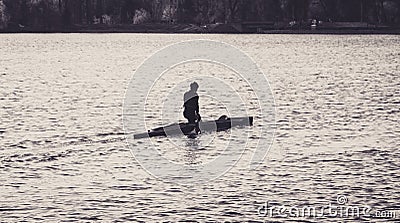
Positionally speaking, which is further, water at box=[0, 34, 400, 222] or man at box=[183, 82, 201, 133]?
man at box=[183, 82, 201, 133]

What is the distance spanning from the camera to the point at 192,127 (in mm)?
51906

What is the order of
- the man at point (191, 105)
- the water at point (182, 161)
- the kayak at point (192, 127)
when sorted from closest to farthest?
the water at point (182, 161) → the man at point (191, 105) → the kayak at point (192, 127)

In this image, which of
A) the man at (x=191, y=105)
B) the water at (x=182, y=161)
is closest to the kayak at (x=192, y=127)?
the man at (x=191, y=105)

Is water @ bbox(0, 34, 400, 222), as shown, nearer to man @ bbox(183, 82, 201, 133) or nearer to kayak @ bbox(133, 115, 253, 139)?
kayak @ bbox(133, 115, 253, 139)

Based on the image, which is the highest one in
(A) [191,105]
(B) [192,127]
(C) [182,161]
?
(A) [191,105]

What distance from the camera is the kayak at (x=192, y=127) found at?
50.9 m

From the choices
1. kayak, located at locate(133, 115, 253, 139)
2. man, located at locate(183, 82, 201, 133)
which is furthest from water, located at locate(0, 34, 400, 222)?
man, located at locate(183, 82, 201, 133)

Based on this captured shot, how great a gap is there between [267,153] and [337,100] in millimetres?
32115

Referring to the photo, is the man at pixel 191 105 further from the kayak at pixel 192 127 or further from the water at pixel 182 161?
the water at pixel 182 161

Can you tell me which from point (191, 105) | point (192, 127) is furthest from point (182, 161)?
point (192, 127)

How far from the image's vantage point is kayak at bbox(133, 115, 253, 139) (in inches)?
2004

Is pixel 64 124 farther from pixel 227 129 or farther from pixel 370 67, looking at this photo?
pixel 370 67

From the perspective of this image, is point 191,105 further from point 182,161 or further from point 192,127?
point 182,161

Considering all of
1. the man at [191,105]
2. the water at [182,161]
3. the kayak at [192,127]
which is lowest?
the water at [182,161]
